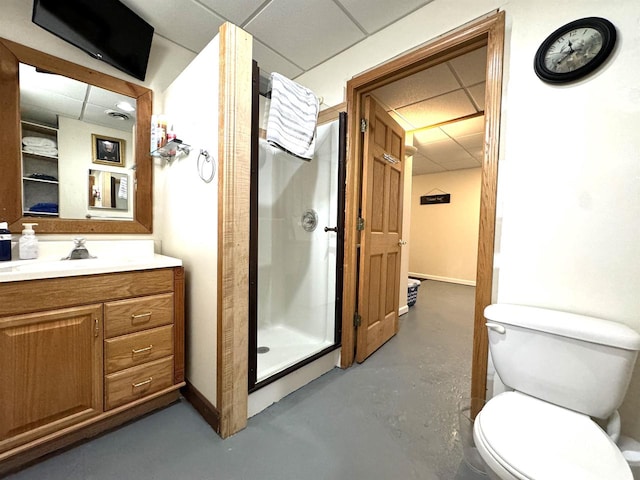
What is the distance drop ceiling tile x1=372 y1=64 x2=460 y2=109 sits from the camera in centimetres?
200

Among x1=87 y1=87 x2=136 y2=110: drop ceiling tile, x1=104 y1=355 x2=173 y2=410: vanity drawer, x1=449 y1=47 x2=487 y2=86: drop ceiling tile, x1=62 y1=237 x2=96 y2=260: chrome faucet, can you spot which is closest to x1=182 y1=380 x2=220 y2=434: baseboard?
x1=104 y1=355 x2=173 y2=410: vanity drawer

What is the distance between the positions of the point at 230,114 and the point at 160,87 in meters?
1.11

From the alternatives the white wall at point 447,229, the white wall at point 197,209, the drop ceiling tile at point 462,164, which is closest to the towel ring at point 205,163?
the white wall at point 197,209

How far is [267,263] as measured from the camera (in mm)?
2473

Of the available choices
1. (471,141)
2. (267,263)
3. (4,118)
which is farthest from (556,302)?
(471,141)

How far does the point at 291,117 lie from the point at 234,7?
768 mm

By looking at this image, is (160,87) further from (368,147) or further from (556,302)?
(556,302)

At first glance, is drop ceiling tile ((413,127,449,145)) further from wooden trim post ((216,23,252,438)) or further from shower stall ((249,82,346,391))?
wooden trim post ((216,23,252,438))

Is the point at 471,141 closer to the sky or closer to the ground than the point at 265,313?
closer to the sky

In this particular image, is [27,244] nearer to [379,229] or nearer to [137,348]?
[137,348]

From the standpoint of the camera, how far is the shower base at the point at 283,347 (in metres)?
A: 1.67

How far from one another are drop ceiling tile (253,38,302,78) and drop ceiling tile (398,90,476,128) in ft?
3.83

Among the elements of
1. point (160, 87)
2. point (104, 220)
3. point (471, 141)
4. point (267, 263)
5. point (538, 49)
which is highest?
point (471, 141)

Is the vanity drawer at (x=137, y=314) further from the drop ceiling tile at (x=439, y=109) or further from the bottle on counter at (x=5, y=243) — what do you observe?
the drop ceiling tile at (x=439, y=109)
